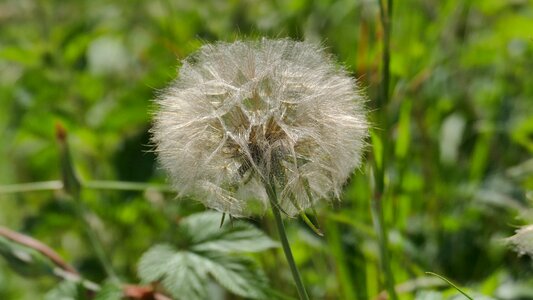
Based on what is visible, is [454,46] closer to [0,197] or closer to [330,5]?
[330,5]

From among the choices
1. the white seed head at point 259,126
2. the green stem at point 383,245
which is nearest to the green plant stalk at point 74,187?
the white seed head at point 259,126

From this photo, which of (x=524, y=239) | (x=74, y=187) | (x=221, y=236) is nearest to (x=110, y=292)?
(x=221, y=236)

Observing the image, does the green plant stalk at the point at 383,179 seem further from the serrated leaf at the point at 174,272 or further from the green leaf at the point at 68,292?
the green leaf at the point at 68,292

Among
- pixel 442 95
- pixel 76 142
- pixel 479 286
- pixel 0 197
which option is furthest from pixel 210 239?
pixel 0 197

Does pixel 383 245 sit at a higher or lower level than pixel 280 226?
lower

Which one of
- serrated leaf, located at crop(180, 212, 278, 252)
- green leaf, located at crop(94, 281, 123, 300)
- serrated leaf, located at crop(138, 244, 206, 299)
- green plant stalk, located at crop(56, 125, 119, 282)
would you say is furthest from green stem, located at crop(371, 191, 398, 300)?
green plant stalk, located at crop(56, 125, 119, 282)

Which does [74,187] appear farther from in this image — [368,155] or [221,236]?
[368,155]
